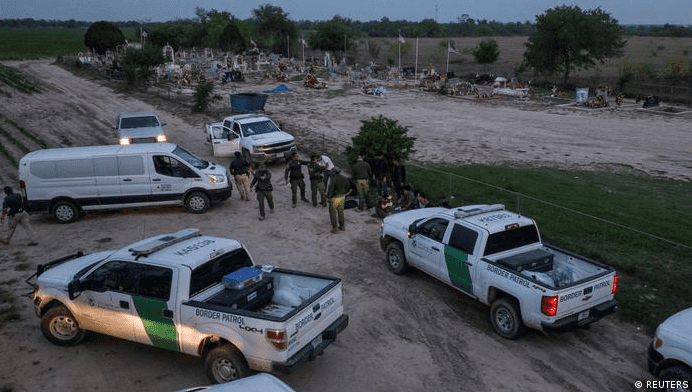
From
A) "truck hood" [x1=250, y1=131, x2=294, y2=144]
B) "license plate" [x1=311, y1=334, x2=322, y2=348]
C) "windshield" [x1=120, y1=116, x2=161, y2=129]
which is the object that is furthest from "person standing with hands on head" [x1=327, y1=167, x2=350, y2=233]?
"windshield" [x1=120, y1=116, x2=161, y2=129]

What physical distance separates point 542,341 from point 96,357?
7.16 m

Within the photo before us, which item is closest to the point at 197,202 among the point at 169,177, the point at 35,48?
the point at 169,177

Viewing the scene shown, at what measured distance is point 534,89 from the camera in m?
46.3

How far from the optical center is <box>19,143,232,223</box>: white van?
49.5ft

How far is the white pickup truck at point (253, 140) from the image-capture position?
68.8ft

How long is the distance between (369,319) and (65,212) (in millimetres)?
9935

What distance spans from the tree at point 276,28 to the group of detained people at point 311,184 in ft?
214

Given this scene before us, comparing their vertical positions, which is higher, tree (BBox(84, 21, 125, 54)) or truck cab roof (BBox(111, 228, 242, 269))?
tree (BBox(84, 21, 125, 54))

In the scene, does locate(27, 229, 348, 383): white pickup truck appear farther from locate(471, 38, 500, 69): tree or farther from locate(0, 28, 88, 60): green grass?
locate(0, 28, 88, 60): green grass

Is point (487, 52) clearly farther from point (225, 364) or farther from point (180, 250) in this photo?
point (225, 364)

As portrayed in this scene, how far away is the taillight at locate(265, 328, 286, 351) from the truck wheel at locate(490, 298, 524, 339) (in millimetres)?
3942

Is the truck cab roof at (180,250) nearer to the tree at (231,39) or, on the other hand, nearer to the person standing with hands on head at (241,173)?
the person standing with hands on head at (241,173)

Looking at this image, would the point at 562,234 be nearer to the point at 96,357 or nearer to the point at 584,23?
the point at 96,357

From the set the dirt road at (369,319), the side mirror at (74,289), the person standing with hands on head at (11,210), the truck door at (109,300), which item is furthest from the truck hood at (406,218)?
the person standing with hands on head at (11,210)
